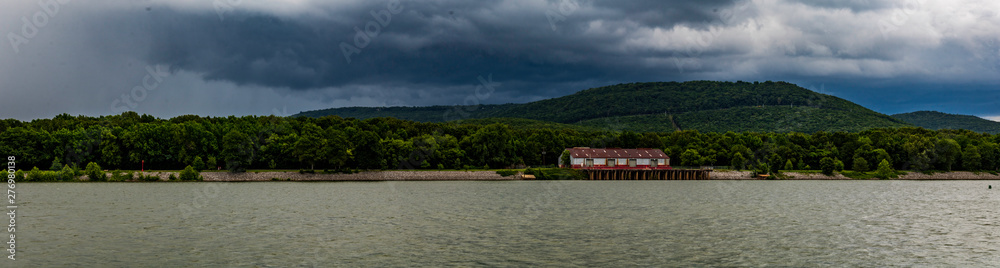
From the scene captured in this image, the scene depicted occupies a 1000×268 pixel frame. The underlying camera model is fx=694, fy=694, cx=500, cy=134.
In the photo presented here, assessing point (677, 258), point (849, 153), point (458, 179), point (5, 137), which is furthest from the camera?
point (849, 153)

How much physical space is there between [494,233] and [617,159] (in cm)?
10409

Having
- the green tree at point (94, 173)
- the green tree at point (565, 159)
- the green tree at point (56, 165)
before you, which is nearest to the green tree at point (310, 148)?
the green tree at point (94, 173)

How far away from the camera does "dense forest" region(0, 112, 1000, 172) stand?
109125 mm

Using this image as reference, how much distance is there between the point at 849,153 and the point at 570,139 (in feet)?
188

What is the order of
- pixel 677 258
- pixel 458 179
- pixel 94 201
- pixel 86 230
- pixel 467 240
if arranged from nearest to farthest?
1. pixel 677 258
2. pixel 467 240
3. pixel 86 230
4. pixel 94 201
5. pixel 458 179

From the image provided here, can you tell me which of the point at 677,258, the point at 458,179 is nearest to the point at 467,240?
the point at 677,258

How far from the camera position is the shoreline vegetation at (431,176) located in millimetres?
102250

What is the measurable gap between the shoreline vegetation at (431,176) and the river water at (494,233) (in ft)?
134

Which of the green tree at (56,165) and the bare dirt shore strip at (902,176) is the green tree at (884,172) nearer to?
the bare dirt shore strip at (902,176)

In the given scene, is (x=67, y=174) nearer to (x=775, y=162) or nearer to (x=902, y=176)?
(x=775, y=162)

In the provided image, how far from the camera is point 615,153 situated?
142 meters

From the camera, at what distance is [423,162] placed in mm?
124250

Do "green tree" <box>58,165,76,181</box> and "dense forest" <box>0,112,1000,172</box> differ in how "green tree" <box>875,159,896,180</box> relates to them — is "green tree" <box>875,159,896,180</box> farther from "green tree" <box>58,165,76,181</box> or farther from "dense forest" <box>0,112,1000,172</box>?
"green tree" <box>58,165,76,181</box>

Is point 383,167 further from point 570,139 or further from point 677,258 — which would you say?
point 677,258
